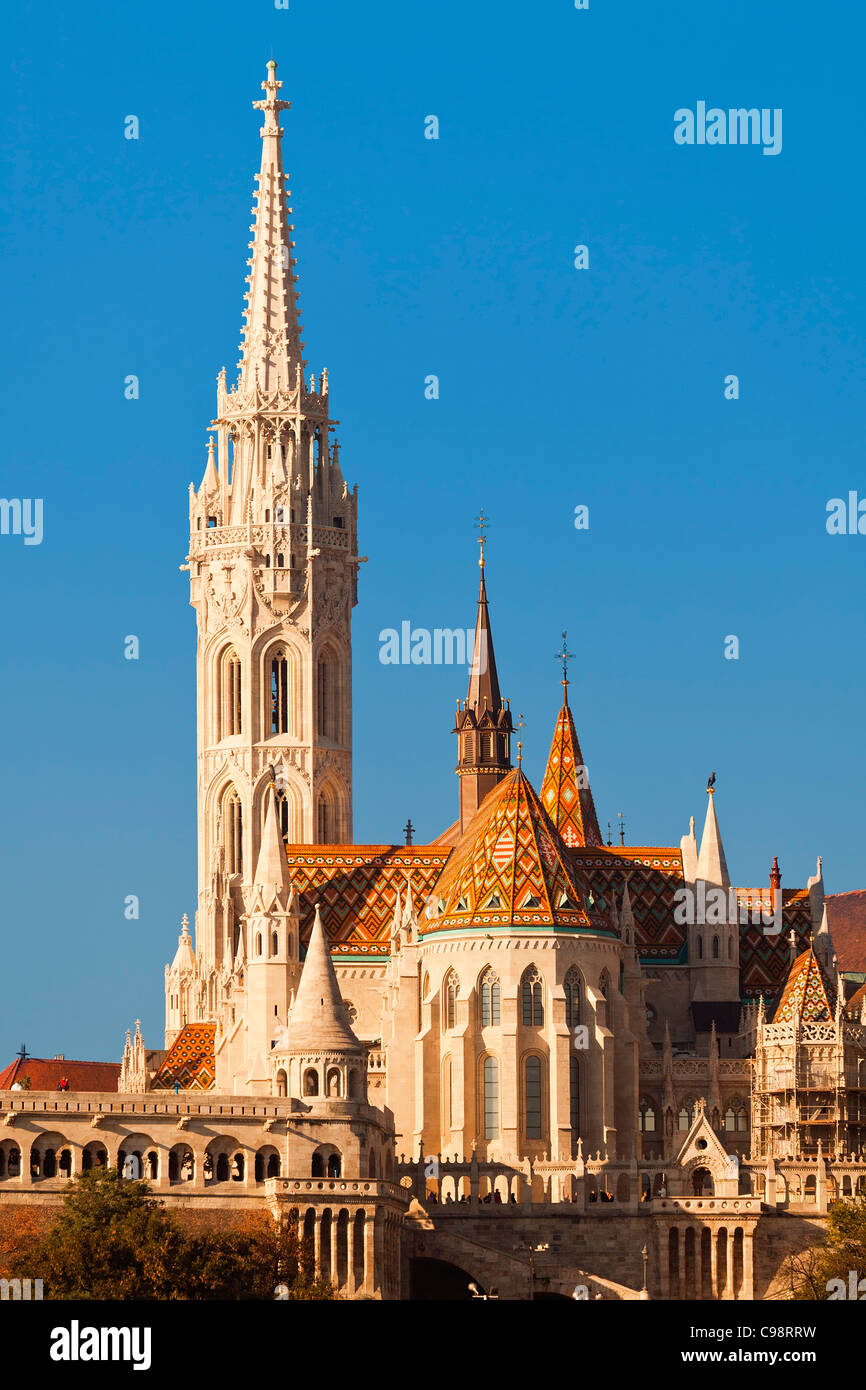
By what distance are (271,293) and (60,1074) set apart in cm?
4105

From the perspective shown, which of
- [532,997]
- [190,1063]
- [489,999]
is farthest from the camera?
[190,1063]

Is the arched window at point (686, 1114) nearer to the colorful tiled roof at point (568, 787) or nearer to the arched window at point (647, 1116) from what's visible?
the arched window at point (647, 1116)

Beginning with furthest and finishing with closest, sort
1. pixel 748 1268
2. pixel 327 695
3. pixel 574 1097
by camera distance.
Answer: pixel 327 695 → pixel 574 1097 → pixel 748 1268

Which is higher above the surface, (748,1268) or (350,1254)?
(350,1254)

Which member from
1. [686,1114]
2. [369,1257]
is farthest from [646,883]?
[369,1257]

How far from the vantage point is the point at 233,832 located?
554ft

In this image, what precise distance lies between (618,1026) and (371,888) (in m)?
15.9

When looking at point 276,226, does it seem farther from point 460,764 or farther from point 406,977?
point 406,977

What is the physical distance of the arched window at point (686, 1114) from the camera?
14088 cm

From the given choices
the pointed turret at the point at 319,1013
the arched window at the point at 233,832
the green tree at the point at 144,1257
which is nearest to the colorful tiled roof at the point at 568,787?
the arched window at the point at 233,832

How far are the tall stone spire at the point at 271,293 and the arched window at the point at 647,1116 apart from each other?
4548 cm

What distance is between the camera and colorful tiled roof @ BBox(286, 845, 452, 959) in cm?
15025

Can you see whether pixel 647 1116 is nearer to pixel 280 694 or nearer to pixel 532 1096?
pixel 532 1096
